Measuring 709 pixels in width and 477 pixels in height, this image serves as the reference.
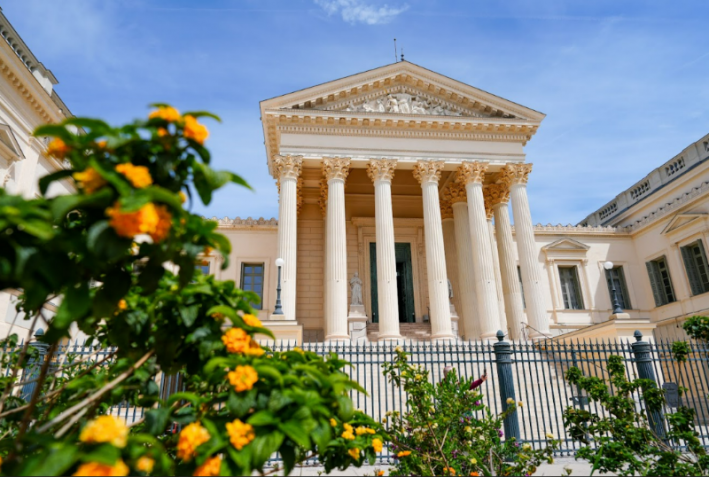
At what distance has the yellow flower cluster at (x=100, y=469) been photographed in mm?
1505

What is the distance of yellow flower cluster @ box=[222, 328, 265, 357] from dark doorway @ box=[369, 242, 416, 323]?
18489mm

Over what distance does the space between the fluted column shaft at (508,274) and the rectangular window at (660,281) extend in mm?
8824

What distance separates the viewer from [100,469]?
153 cm

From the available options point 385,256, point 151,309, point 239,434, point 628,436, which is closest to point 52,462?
point 239,434

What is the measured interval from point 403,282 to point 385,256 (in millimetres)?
5671

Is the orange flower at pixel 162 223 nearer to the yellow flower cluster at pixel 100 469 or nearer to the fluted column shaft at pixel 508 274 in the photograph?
the yellow flower cluster at pixel 100 469

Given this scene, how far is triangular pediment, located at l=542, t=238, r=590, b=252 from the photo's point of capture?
77.8ft

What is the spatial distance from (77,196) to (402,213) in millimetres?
21393

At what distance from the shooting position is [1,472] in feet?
5.77

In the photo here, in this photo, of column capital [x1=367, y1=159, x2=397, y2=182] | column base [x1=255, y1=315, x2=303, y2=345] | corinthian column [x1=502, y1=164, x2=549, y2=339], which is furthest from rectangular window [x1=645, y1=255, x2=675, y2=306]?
column base [x1=255, y1=315, x2=303, y2=345]

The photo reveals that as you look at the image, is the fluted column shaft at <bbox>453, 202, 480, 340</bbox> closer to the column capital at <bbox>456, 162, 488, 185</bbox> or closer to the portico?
the portico

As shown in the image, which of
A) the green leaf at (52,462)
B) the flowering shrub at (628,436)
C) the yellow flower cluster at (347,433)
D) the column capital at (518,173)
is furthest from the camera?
the column capital at (518,173)

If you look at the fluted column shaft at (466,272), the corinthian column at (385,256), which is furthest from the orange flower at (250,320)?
the fluted column shaft at (466,272)

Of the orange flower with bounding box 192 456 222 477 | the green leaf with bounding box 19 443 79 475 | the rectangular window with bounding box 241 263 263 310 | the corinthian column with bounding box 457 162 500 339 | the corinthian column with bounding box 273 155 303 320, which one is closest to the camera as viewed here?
the green leaf with bounding box 19 443 79 475
